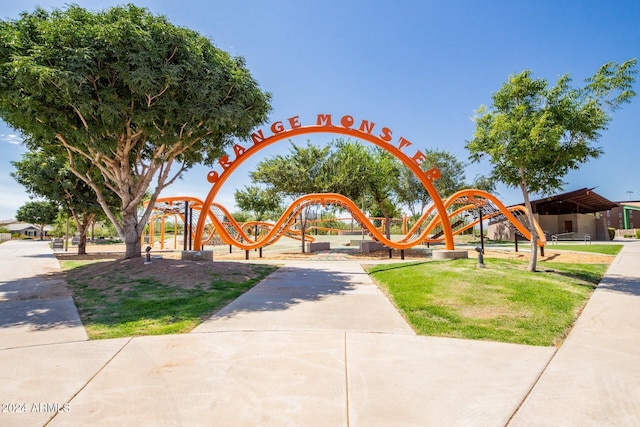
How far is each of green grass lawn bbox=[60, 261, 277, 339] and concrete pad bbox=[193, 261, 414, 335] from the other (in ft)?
1.72

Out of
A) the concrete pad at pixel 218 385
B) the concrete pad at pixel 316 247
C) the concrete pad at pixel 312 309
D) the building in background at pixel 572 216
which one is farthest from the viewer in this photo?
Answer: the building in background at pixel 572 216

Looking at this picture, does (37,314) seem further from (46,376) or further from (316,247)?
(316,247)

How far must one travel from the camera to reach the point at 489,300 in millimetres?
7367

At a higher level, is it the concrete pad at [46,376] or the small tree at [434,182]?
the small tree at [434,182]

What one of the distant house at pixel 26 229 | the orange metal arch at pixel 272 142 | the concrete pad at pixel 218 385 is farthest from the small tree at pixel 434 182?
the distant house at pixel 26 229

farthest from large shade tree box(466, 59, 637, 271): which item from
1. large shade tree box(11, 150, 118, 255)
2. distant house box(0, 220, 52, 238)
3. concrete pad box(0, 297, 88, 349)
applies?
distant house box(0, 220, 52, 238)

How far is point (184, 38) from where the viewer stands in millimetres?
11773

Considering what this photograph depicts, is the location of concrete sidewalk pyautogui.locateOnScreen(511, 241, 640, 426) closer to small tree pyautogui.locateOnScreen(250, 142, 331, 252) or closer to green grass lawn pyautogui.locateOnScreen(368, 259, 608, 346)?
green grass lawn pyautogui.locateOnScreen(368, 259, 608, 346)

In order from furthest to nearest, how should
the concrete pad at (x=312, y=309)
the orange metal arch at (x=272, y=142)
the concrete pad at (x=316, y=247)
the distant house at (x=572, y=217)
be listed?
1. the distant house at (x=572, y=217)
2. the concrete pad at (x=316, y=247)
3. the orange metal arch at (x=272, y=142)
4. the concrete pad at (x=312, y=309)

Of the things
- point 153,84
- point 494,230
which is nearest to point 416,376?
→ point 153,84

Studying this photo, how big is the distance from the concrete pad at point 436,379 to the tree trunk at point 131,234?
12.6 metres

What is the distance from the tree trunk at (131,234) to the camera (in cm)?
1427

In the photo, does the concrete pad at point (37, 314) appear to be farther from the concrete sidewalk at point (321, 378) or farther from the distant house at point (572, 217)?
the distant house at point (572, 217)

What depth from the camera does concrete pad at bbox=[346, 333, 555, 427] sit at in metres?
3.00
